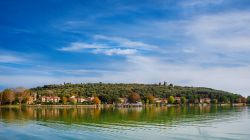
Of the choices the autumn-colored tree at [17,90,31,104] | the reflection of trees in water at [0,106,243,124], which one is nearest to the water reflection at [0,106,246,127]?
the reflection of trees in water at [0,106,243,124]

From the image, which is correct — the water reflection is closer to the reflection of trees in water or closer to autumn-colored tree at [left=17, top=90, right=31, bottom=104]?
the reflection of trees in water

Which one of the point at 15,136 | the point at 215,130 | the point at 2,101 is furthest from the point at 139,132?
the point at 2,101

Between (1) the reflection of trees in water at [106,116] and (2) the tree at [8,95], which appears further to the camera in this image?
(2) the tree at [8,95]

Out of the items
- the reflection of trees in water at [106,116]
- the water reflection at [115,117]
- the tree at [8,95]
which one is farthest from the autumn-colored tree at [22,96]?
the water reflection at [115,117]

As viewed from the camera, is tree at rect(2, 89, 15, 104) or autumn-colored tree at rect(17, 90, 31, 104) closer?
tree at rect(2, 89, 15, 104)

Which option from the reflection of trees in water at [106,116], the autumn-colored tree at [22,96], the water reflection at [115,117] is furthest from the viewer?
the autumn-colored tree at [22,96]

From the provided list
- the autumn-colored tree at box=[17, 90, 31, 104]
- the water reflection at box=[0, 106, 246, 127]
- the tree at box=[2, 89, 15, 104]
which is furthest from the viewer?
the autumn-colored tree at box=[17, 90, 31, 104]

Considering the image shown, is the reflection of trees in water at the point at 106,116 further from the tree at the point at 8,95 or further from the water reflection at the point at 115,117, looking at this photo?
the tree at the point at 8,95

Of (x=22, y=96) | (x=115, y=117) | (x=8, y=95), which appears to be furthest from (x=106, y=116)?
(x=22, y=96)

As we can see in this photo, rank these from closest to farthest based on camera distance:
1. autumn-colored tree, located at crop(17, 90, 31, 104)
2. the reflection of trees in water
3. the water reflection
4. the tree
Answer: the water reflection, the reflection of trees in water, the tree, autumn-colored tree, located at crop(17, 90, 31, 104)

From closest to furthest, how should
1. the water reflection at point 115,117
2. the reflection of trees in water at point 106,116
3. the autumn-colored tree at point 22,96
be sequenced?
the water reflection at point 115,117
the reflection of trees in water at point 106,116
the autumn-colored tree at point 22,96

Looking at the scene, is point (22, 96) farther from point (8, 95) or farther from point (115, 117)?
point (115, 117)

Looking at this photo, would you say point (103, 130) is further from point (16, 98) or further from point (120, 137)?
point (16, 98)

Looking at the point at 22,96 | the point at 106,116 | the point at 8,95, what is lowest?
the point at 106,116
